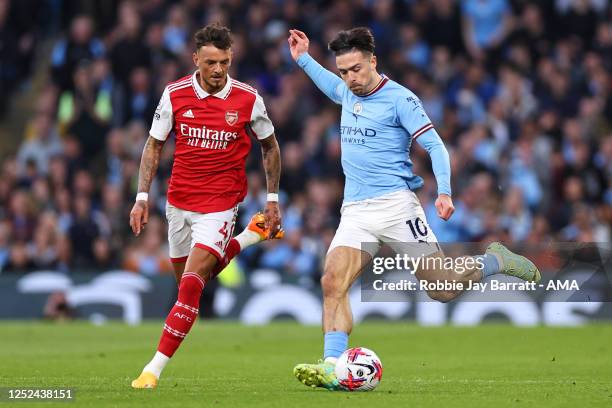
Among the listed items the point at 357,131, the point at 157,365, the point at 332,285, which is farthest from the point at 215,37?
the point at 157,365

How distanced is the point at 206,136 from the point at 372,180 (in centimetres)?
135

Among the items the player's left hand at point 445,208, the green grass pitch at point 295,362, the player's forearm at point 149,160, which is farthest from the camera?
the player's forearm at point 149,160

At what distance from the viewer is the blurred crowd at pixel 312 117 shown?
69.8ft

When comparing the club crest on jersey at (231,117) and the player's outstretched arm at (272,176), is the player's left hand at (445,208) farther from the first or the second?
the club crest on jersey at (231,117)

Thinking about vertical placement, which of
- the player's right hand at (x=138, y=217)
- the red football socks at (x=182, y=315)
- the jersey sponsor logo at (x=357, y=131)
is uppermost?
the jersey sponsor logo at (x=357, y=131)

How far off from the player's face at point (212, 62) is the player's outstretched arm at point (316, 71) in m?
0.81

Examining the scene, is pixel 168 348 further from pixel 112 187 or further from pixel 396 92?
pixel 112 187

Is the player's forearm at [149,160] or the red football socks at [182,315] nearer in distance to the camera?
the red football socks at [182,315]

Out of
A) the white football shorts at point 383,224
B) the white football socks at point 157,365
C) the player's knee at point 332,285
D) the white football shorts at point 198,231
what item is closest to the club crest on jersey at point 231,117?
the white football shorts at point 198,231

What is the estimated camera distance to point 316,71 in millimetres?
11180

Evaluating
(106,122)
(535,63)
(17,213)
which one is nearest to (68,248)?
(17,213)

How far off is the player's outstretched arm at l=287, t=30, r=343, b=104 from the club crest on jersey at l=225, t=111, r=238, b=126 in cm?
75

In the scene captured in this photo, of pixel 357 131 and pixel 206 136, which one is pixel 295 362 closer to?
pixel 206 136

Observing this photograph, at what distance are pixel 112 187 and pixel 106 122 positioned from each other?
67.2 inches
